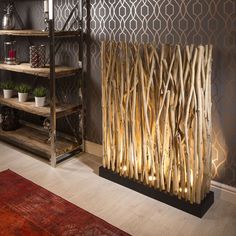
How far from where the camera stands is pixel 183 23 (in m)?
2.40

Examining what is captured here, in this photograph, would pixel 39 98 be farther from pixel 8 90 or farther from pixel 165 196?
pixel 165 196

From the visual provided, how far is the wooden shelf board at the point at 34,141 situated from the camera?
3.14m

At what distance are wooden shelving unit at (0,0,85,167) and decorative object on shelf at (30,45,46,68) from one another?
7 cm

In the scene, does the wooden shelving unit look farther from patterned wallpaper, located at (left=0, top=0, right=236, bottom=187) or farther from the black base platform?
the black base platform

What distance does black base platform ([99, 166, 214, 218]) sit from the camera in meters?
2.25

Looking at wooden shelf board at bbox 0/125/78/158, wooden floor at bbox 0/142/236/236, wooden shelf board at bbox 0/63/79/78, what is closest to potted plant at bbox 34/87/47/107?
wooden shelf board at bbox 0/63/79/78

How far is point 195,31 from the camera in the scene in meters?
2.36

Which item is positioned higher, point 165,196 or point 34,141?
point 34,141

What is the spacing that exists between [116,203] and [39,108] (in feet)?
3.87

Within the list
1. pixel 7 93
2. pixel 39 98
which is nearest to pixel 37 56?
pixel 39 98

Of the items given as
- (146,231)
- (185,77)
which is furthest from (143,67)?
(146,231)

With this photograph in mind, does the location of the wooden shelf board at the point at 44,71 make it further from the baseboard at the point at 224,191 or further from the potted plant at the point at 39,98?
the baseboard at the point at 224,191

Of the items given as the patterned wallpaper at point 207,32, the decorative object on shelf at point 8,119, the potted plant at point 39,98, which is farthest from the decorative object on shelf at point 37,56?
the decorative object on shelf at point 8,119

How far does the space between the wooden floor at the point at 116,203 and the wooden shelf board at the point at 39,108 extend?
0.47 m
